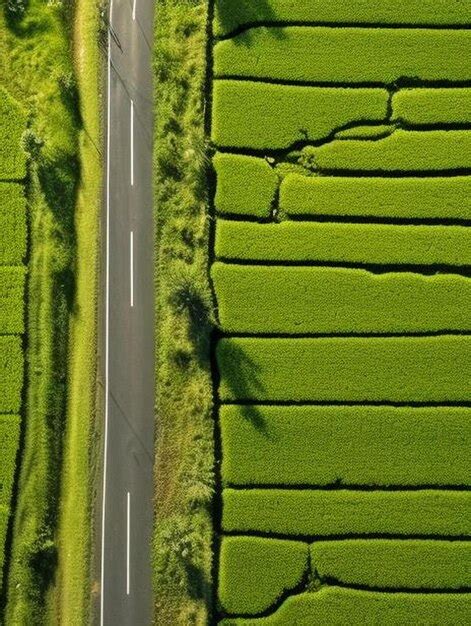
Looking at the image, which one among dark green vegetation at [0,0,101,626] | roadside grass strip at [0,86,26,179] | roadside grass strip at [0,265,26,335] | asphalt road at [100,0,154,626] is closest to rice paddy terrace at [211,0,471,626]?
asphalt road at [100,0,154,626]

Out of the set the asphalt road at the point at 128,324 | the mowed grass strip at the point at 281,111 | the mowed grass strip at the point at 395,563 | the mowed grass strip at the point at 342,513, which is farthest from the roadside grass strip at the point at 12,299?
the mowed grass strip at the point at 395,563

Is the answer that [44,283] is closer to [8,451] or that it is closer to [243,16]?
[8,451]

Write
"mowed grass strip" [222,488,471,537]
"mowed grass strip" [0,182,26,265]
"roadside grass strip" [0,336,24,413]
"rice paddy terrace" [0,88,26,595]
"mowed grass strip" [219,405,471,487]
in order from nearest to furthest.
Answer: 1. "mowed grass strip" [222,488,471,537]
2. "rice paddy terrace" [0,88,26,595]
3. "mowed grass strip" [219,405,471,487]
4. "roadside grass strip" [0,336,24,413]
5. "mowed grass strip" [0,182,26,265]

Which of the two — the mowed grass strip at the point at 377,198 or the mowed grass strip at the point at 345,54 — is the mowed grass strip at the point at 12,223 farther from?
the mowed grass strip at the point at 377,198

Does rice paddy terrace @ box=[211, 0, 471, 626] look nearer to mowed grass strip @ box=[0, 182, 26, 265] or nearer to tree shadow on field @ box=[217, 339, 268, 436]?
tree shadow on field @ box=[217, 339, 268, 436]

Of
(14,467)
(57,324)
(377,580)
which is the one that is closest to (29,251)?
(57,324)

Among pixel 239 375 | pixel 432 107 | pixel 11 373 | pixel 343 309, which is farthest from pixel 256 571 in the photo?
pixel 432 107
